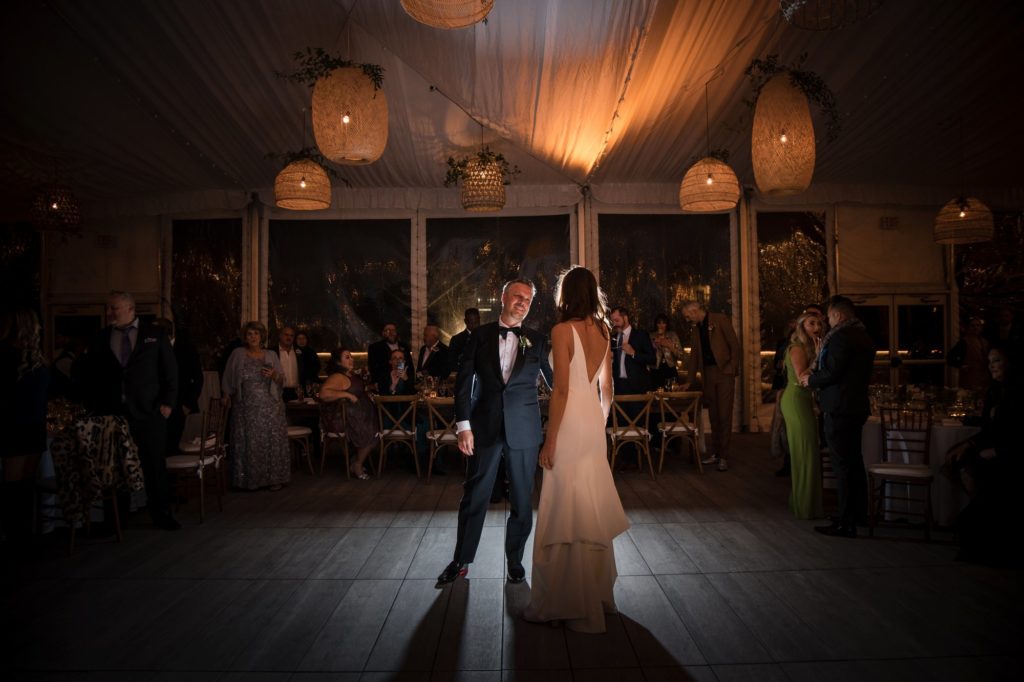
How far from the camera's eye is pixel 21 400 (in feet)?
14.2

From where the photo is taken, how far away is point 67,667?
2.80 m

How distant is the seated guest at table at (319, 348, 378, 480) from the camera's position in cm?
693

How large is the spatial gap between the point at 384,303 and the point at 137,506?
18.1 ft

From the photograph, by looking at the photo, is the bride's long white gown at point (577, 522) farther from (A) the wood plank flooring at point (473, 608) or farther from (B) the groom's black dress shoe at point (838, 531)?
(B) the groom's black dress shoe at point (838, 531)

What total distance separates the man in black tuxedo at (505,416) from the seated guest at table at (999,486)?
2811 mm

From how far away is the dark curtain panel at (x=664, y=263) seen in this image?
34.3ft

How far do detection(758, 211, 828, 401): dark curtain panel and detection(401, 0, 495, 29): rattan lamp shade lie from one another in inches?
328

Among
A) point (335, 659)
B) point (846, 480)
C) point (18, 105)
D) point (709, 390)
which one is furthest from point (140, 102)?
point (846, 480)

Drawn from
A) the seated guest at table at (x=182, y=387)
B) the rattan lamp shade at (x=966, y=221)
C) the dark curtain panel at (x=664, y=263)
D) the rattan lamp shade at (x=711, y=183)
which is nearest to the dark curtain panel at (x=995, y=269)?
the rattan lamp shade at (x=966, y=221)

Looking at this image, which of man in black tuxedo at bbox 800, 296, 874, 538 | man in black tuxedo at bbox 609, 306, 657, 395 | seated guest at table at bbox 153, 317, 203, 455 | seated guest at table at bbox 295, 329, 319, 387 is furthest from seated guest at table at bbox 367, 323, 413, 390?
man in black tuxedo at bbox 800, 296, 874, 538

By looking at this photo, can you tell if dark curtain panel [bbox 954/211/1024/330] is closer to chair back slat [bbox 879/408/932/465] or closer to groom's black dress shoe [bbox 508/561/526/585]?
chair back slat [bbox 879/408/932/465]

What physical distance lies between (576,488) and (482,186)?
483cm

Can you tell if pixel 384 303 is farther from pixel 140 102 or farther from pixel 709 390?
pixel 709 390

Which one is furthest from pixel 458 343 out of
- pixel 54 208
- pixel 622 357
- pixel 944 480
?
pixel 54 208
